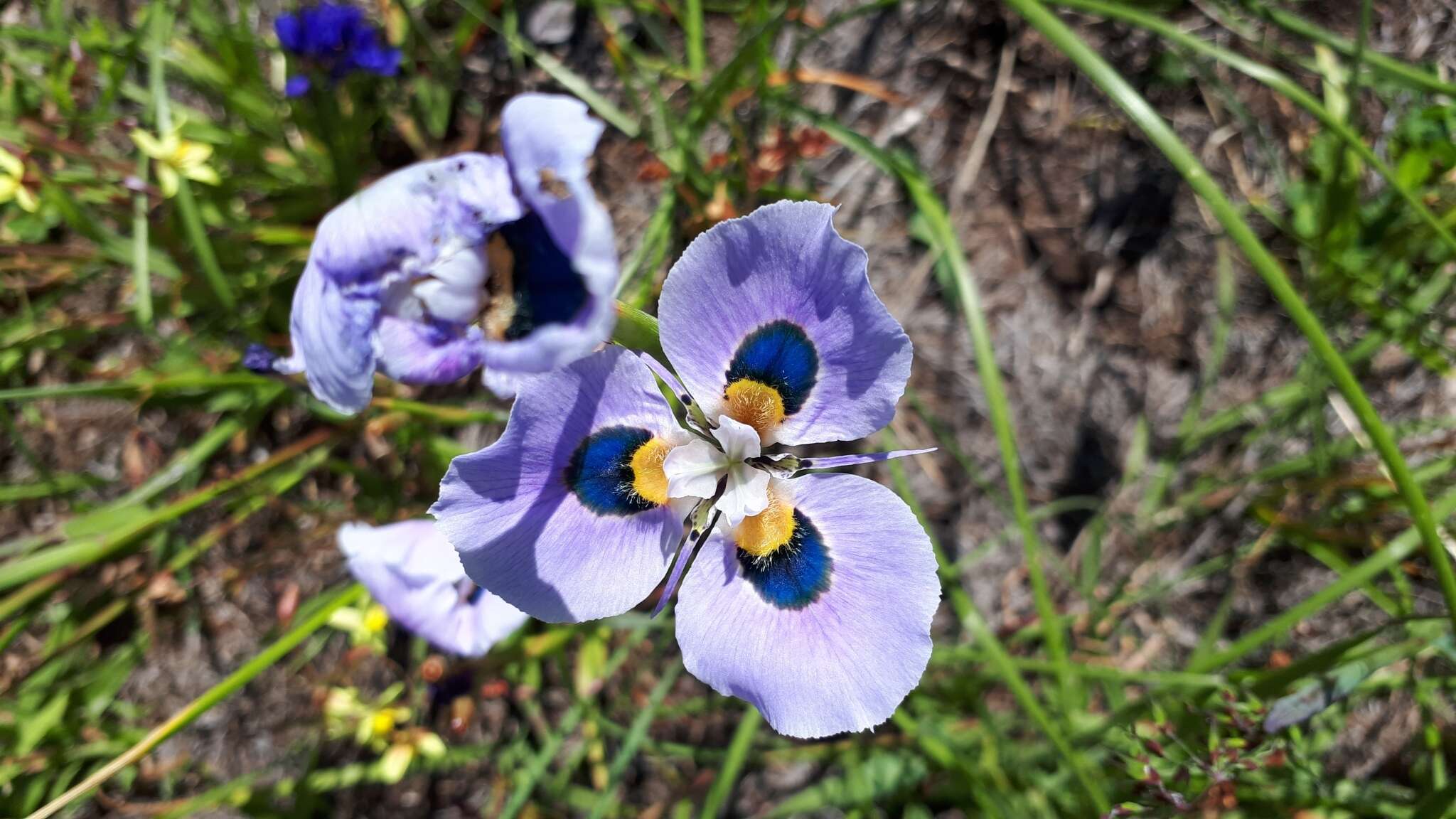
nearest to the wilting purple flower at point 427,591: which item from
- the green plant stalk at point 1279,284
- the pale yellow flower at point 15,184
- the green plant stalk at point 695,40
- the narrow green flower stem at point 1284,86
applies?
the pale yellow flower at point 15,184

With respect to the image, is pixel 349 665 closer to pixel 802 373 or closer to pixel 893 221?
pixel 802 373

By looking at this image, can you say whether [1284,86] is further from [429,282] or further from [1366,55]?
[429,282]

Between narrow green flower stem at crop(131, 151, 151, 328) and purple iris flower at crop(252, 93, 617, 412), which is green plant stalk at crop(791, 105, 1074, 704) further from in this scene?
narrow green flower stem at crop(131, 151, 151, 328)

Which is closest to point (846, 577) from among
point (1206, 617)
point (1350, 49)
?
point (1350, 49)

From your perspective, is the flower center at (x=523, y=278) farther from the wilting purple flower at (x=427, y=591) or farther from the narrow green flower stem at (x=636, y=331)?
the wilting purple flower at (x=427, y=591)

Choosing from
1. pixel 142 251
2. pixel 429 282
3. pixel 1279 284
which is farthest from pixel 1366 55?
pixel 142 251
